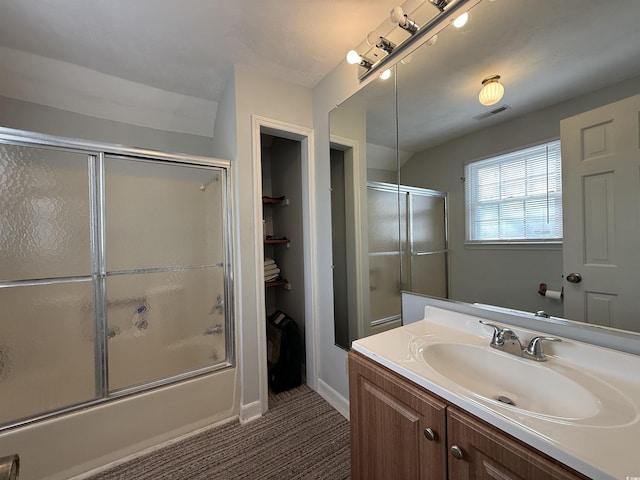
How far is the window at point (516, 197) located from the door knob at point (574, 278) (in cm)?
13

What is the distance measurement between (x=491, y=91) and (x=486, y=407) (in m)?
1.16

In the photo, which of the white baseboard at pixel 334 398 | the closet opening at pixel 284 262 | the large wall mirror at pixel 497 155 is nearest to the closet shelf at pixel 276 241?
the closet opening at pixel 284 262

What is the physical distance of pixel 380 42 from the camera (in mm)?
1377

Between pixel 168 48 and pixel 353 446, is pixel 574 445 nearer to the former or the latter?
pixel 353 446

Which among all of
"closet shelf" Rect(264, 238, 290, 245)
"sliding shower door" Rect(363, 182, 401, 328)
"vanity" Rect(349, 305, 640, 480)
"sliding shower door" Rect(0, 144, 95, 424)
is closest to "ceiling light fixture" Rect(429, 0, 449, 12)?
"sliding shower door" Rect(363, 182, 401, 328)

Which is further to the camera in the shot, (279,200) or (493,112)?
(279,200)

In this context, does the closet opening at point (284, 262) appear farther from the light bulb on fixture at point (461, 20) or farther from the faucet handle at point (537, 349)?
the faucet handle at point (537, 349)

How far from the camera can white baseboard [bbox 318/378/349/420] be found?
1823 mm

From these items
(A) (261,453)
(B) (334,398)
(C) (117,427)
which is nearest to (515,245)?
(B) (334,398)

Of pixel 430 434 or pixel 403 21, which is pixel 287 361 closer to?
pixel 430 434

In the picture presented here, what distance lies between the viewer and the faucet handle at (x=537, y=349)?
34.3 inches

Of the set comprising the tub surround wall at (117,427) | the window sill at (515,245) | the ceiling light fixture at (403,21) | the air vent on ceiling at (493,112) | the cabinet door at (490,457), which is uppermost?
the ceiling light fixture at (403,21)

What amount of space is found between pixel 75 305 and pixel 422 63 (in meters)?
2.34

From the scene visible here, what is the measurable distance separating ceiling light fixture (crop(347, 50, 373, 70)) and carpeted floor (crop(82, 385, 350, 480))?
2.25 m
